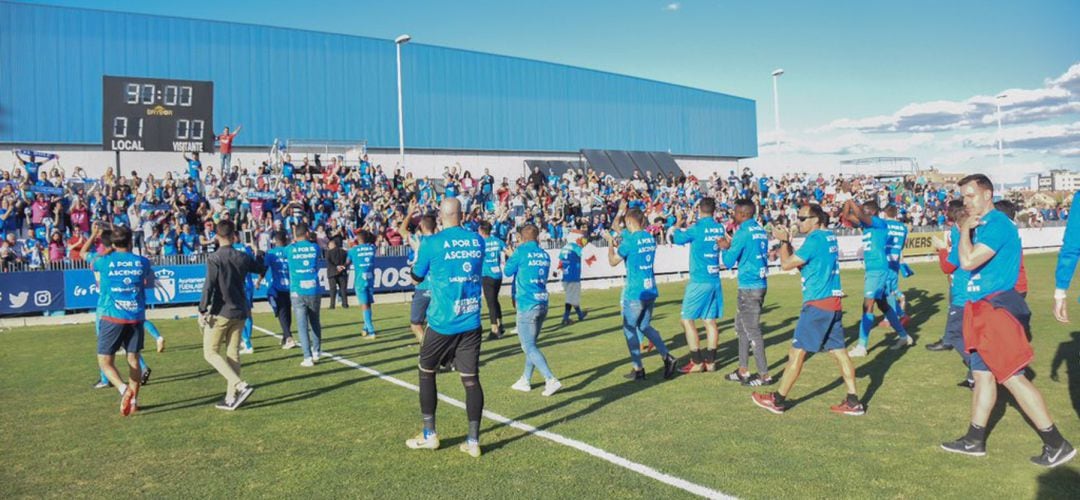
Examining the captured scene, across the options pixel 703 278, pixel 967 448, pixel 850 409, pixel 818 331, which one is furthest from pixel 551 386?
pixel 967 448

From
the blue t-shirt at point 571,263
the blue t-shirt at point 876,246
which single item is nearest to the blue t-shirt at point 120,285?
the blue t-shirt at point 571,263

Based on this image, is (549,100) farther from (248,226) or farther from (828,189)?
(248,226)

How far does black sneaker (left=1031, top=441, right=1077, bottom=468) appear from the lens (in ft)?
18.0

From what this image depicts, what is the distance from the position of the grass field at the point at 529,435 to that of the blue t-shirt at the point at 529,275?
3.91 feet

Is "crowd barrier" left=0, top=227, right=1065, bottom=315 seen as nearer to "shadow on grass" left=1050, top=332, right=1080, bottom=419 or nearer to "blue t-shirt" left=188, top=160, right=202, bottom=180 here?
"shadow on grass" left=1050, top=332, right=1080, bottom=419

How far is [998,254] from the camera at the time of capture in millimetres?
5758

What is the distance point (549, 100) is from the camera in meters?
43.9

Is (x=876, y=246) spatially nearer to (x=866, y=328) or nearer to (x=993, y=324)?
(x=866, y=328)

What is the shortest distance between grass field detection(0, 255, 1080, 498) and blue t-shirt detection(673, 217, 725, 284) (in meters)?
1.42

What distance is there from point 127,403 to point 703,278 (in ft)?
23.9

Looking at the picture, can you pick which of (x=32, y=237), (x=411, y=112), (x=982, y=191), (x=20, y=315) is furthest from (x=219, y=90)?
(x=982, y=191)

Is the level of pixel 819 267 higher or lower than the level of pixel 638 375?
higher

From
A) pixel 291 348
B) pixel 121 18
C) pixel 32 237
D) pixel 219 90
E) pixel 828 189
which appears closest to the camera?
pixel 291 348

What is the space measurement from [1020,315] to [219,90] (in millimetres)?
33469
